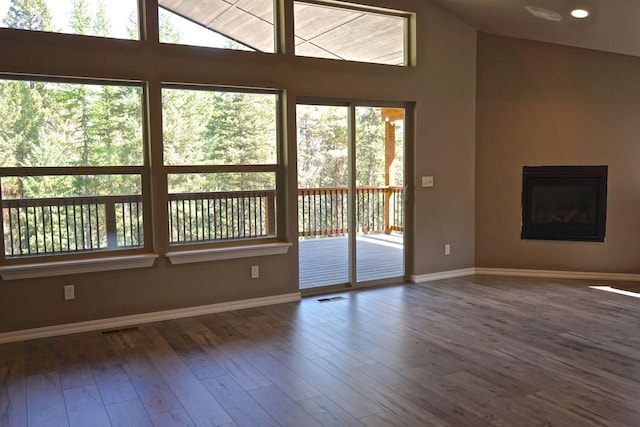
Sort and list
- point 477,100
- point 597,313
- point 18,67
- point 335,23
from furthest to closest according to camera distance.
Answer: point 477,100, point 335,23, point 597,313, point 18,67

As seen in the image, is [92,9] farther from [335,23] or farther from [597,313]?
[597,313]

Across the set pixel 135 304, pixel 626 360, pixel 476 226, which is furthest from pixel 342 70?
pixel 626 360

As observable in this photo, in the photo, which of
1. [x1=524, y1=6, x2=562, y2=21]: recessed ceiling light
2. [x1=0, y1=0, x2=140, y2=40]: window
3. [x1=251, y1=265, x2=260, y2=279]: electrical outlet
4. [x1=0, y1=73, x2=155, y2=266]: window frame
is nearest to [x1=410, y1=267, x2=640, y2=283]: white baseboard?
[x1=251, y1=265, x2=260, y2=279]: electrical outlet

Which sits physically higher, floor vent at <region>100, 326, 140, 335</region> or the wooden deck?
the wooden deck

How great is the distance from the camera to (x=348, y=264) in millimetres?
5441

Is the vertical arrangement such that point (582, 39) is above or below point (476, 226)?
above

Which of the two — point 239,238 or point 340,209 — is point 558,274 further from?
point 239,238

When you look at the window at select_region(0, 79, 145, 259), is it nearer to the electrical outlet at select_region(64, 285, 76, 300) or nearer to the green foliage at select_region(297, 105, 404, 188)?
the electrical outlet at select_region(64, 285, 76, 300)

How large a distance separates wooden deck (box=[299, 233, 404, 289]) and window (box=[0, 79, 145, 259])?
1831 millimetres

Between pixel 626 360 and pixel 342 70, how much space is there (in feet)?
11.1

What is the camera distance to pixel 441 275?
584 centimetres

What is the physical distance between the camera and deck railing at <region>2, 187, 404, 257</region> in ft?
13.3

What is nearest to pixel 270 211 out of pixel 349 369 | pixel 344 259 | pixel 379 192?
pixel 344 259

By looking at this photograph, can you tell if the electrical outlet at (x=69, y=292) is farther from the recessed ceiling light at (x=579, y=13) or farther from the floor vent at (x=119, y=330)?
the recessed ceiling light at (x=579, y=13)
